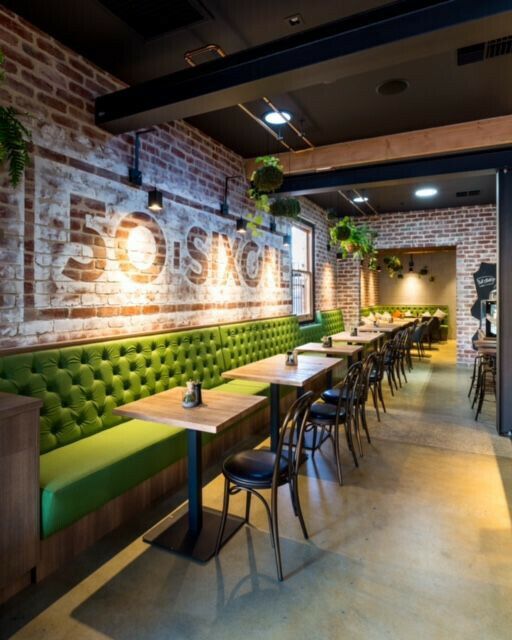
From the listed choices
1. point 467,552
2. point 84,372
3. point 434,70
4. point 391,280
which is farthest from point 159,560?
point 391,280

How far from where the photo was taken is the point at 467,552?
228 cm

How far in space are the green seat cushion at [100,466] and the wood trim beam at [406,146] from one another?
362cm

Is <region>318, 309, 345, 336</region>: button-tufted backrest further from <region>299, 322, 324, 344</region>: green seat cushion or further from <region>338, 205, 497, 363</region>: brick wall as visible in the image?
<region>338, 205, 497, 363</region>: brick wall

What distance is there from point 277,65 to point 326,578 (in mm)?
2893

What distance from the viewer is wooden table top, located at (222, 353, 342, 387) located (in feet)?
10.2

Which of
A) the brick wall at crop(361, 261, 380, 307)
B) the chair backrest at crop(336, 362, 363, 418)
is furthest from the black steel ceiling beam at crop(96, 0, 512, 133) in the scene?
the brick wall at crop(361, 261, 380, 307)

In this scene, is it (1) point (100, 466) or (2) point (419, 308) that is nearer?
(1) point (100, 466)

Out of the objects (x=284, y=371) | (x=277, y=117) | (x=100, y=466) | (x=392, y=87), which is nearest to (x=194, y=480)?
(x=100, y=466)

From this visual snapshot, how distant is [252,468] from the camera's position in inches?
89.0

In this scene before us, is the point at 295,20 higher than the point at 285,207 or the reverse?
higher

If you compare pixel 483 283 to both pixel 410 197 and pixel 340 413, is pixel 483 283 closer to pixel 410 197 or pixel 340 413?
pixel 410 197

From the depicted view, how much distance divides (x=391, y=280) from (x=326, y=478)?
1077cm

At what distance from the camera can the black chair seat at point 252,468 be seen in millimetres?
2172

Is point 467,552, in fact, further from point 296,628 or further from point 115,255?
point 115,255
